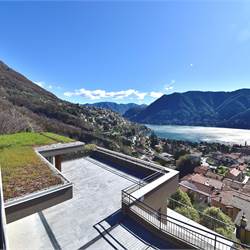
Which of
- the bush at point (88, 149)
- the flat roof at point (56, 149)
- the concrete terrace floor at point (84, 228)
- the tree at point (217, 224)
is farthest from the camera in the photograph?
the bush at point (88, 149)

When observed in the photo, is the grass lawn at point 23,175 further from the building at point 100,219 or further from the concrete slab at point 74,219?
the concrete slab at point 74,219

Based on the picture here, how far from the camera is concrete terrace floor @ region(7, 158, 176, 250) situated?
→ 5.05 metres

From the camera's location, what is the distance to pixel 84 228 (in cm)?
562

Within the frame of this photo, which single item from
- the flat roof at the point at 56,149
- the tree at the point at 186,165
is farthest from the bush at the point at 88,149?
the tree at the point at 186,165

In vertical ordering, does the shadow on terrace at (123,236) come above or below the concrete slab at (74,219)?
below

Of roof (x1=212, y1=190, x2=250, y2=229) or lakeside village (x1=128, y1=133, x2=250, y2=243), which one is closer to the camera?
lakeside village (x1=128, y1=133, x2=250, y2=243)

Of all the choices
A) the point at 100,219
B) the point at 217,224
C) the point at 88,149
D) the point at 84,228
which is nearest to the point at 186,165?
the point at 217,224

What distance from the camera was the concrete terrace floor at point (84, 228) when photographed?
5051 mm

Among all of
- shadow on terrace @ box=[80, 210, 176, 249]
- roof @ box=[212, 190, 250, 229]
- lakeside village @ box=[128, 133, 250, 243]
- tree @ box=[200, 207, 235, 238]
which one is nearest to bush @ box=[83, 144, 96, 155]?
lakeside village @ box=[128, 133, 250, 243]

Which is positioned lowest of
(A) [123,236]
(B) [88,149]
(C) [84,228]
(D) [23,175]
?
(A) [123,236]

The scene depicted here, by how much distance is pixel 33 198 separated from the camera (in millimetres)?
4055

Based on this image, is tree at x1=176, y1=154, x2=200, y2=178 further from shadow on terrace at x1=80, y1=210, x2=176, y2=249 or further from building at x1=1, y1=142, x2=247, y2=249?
shadow on terrace at x1=80, y1=210, x2=176, y2=249

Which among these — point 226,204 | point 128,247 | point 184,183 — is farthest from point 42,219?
point 184,183

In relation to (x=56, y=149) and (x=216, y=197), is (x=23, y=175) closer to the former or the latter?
(x=56, y=149)
